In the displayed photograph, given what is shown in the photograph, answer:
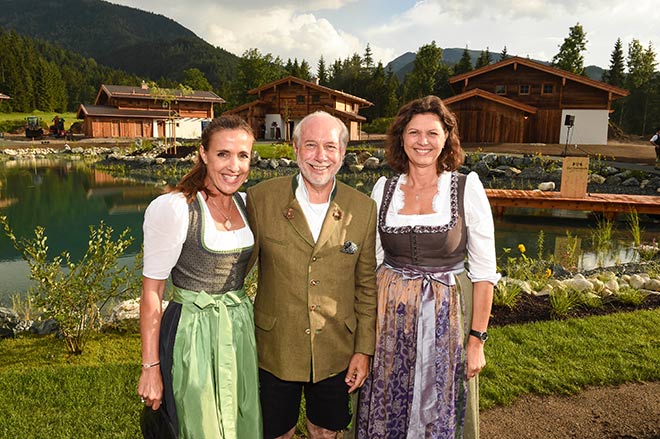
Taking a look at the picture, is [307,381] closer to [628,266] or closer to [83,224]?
[628,266]

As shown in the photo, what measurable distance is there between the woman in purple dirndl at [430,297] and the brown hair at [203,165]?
0.93 meters

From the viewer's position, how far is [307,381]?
2.41 metres

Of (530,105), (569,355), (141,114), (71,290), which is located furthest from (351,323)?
(141,114)

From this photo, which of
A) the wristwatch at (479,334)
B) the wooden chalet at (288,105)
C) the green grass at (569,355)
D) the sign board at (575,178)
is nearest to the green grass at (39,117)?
the wooden chalet at (288,105)

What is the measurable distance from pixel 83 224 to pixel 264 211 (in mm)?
12282

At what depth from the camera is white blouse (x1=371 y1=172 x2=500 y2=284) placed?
2498 millimetres

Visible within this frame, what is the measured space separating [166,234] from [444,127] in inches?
62.8

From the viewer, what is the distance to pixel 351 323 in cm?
248

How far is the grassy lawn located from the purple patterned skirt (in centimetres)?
134

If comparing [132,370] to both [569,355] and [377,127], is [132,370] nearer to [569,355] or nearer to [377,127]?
[569,355]

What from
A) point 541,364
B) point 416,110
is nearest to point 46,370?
point 416,110

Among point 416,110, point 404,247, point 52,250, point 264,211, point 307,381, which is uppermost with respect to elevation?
point 416,110

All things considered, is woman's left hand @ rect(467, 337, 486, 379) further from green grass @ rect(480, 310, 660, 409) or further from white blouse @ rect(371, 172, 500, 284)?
green grass @ rect(480, 310, 660, 409)

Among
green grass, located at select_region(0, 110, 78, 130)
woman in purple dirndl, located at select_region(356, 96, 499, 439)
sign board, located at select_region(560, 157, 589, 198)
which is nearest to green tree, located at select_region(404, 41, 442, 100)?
sign board, located at select_region(560, 157, 589, 198)
